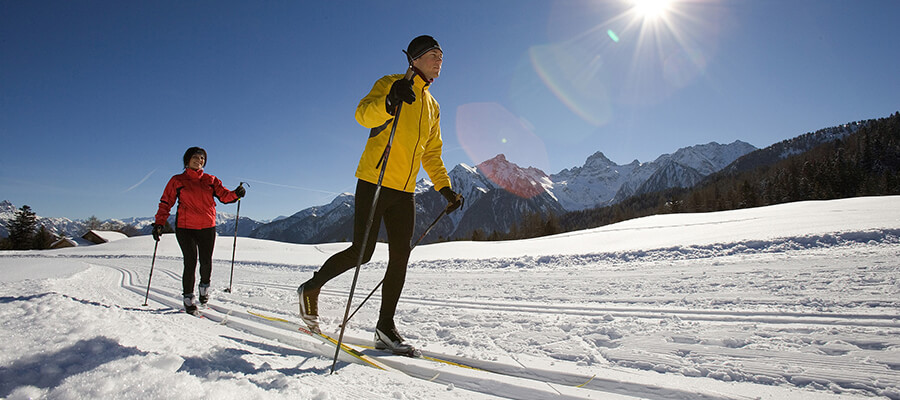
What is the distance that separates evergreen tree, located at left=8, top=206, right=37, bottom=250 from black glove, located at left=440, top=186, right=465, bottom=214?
234ft


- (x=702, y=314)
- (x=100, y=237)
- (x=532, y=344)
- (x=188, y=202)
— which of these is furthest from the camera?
(x=100, y=237)

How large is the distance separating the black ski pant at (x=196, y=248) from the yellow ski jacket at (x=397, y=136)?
→ 2.89m

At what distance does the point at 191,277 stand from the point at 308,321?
221cm

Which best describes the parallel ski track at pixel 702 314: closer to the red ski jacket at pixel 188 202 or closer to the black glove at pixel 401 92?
the black glove at pixel 401 92

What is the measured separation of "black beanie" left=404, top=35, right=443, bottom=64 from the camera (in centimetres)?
275

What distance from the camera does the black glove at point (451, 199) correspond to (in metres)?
3.17

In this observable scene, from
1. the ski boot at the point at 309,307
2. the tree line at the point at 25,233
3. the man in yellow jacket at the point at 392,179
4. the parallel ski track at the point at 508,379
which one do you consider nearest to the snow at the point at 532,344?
the parallel ski track at the point at 508,379

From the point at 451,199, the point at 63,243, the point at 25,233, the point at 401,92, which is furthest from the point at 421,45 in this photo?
the point at 25,233

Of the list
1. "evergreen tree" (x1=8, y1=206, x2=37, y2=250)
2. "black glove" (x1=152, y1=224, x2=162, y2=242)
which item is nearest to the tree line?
"evergreen tree" (x1=8, y1=206, x2=37, y2=250)

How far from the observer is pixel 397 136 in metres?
2.73

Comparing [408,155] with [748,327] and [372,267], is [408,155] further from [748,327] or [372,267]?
[372,267]

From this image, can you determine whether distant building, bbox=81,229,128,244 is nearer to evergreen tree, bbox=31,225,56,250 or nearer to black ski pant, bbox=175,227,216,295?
evergreen tree, bbox=31,225,56,250

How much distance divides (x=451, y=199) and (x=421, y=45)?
1.31 metres

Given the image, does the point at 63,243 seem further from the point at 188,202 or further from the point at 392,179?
the point at 392,179
